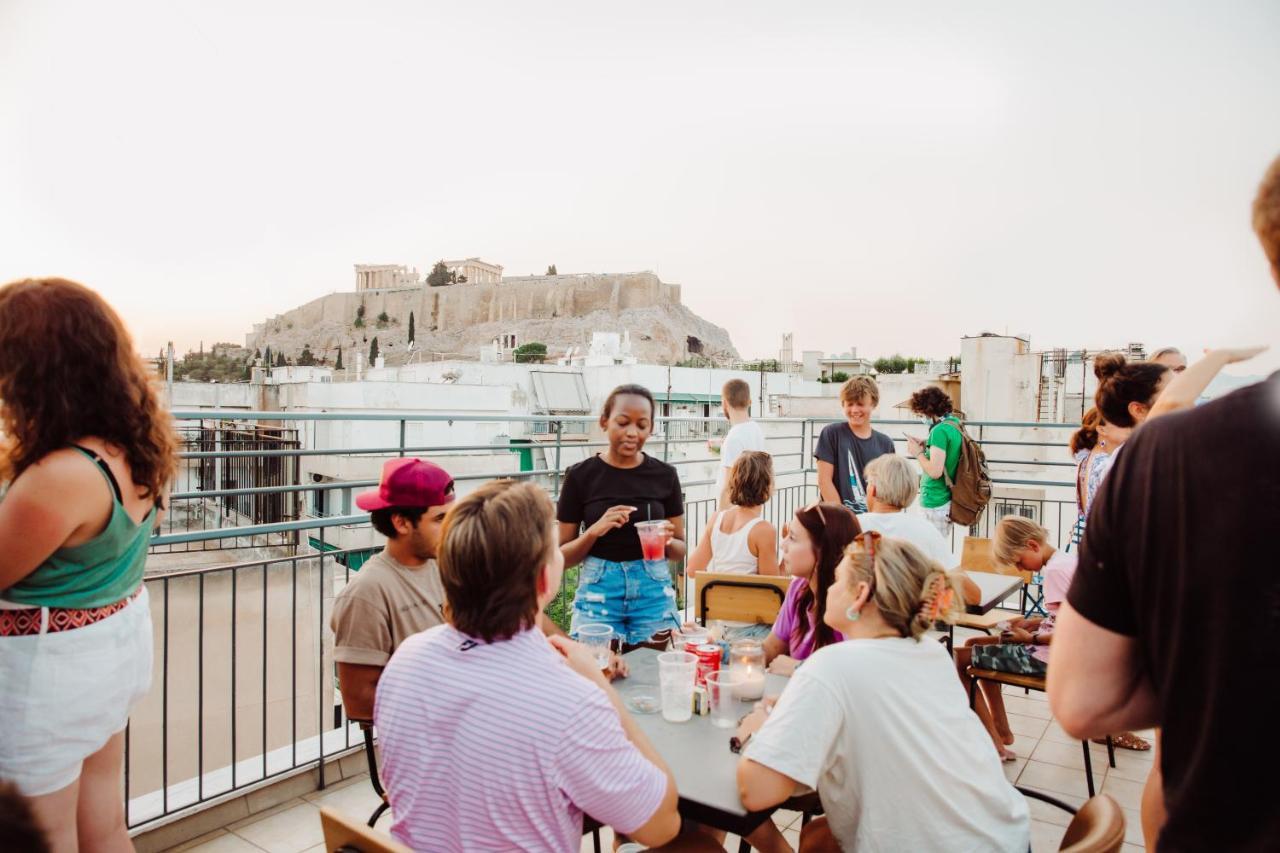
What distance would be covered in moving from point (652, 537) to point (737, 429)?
6.77 feet

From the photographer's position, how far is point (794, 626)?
2371mm

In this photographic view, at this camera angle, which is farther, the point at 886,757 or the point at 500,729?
the point at 886,757

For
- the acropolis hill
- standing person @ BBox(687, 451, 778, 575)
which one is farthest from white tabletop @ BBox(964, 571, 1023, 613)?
the acropolis hill

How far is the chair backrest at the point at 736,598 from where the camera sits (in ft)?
9.05

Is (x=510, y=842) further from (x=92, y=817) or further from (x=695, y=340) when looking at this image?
(x=695, y=340)

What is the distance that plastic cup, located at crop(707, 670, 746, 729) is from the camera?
1794 millimetres

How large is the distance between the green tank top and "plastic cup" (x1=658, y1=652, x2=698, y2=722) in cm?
125

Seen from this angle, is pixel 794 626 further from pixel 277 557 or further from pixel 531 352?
pixel 531 352

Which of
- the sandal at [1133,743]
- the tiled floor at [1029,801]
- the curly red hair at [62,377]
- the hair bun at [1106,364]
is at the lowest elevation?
the tiled floor at [1029,801]

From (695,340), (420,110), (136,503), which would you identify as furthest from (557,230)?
(136,503)

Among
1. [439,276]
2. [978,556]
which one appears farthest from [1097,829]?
[439,276]

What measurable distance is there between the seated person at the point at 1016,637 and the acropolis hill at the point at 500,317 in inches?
3267

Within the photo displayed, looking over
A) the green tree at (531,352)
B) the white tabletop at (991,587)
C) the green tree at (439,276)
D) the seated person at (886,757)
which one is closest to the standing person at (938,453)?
the white tabletop at (991,587)

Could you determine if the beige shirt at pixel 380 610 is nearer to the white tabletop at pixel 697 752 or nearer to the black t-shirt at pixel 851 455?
the white tabletop at pixel 697 752
